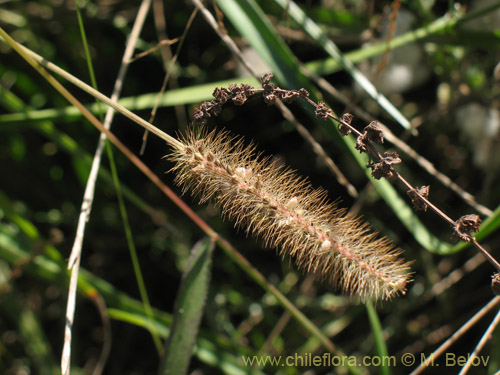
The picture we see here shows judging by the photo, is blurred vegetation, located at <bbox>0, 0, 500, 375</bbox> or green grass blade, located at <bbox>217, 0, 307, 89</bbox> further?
blurred vegetation, located at <bbox>0, 0, 500, 375</bbox>

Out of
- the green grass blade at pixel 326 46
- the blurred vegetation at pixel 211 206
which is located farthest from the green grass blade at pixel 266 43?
the blurred vegetation at pixel 211 206

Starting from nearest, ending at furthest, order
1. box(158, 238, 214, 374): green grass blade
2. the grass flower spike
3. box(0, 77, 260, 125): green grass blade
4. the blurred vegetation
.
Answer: the grass flower spike, box(158, 238, 214, 374): green grass blade, box(0, 77, 260, 125): green grass blade, the blurred vegetation

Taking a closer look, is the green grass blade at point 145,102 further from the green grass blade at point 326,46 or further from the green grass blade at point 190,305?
the green grass blade at point 190,305

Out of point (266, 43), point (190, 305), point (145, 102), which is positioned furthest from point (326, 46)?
point (190, 305)

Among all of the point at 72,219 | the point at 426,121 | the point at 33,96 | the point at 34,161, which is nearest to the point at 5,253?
the point at 72,219

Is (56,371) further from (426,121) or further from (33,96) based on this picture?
(426,121)

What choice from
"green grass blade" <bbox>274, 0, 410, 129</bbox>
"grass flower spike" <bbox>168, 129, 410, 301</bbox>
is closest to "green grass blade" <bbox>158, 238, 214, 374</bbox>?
"grass flower spike" <bbox>168, 129, 410, 301</bbox>

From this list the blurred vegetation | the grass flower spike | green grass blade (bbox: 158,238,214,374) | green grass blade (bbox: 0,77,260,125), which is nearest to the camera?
the grass flower spike

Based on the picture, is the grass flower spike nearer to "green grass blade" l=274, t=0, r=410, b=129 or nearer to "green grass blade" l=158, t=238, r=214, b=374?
"green grass blade" l=158, t=238, r=214, b=374
